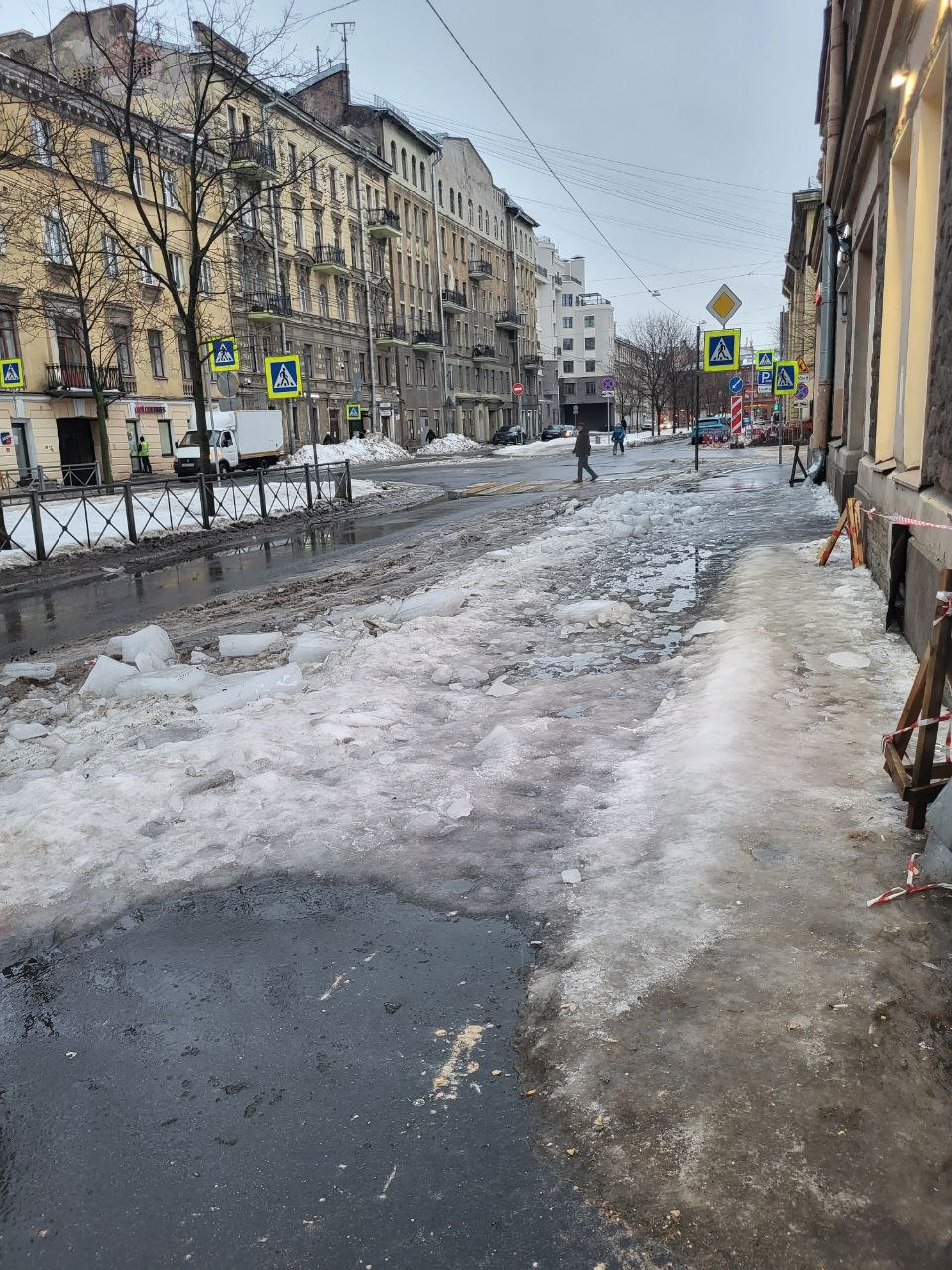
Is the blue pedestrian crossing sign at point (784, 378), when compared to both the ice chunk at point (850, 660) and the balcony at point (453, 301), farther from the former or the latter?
the balcony at point (453, 301)

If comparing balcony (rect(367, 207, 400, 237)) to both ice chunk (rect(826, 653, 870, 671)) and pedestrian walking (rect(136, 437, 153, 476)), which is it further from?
ice chunk (rect(826, 653, 870, 671))

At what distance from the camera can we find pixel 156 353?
132 feet

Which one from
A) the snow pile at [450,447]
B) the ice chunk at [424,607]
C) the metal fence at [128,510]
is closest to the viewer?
the ice chunk at [424,607]

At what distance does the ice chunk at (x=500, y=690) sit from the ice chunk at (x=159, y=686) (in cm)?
201

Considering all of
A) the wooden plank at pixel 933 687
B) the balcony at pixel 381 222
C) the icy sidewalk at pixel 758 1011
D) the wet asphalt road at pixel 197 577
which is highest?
the balcony at pixel 381 222

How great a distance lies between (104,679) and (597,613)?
3.96 m

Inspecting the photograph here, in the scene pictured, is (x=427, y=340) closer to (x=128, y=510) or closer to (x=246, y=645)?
(x=128, y=510)

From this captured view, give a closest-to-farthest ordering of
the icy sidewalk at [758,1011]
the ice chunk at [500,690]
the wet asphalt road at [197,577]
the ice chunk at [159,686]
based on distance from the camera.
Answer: the icy sidewalk at [758,1011]
the ice chunk at [500,690]
the ice chunk at [159,686]
the wet asphalt road at [197,577]

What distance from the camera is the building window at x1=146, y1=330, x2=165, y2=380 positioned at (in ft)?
131

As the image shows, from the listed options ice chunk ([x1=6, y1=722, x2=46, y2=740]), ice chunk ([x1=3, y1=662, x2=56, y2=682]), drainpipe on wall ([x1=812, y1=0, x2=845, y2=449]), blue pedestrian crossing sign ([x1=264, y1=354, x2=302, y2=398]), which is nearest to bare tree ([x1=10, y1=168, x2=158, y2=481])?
blue pedestrian crossing sign ([x1=264, y1=354, x2=302, y2=398])

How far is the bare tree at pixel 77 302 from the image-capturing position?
97.6 ft

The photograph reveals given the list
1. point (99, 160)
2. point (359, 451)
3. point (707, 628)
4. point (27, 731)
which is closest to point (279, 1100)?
point (27, 731)

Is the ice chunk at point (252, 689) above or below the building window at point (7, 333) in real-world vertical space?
below

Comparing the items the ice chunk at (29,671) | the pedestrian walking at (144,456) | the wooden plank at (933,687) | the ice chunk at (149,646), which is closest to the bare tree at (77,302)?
the pedestrian walking at (144,456)
